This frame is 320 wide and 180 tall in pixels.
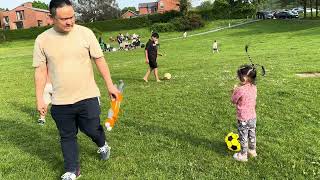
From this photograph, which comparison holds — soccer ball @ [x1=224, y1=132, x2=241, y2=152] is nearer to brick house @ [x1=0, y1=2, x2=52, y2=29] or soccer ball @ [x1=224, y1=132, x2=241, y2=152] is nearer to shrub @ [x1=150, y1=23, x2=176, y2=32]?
shrub @ [x1=150, y1=23, x2=176, y2=32]

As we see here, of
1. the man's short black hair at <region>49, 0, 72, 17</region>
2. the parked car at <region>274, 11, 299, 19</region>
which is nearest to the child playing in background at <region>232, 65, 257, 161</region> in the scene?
the man's short black hair at <region>49, 0, 72, 17</region>

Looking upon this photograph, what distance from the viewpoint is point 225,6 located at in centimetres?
7088

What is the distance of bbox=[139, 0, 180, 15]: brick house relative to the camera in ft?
387

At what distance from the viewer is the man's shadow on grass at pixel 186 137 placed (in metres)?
7.11

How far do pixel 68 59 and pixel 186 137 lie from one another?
298cm

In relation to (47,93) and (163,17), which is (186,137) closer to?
(47,93)

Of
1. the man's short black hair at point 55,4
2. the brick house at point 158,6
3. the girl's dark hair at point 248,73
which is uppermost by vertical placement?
the brick house at point 158,6

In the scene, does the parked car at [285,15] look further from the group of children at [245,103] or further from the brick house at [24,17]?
the group of children at [245,103]

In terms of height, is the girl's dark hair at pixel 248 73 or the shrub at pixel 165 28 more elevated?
the girl's dark hair at pixel 248 73

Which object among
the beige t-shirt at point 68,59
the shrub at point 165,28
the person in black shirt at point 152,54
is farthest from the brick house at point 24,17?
the beige t-shirt at point 68,59

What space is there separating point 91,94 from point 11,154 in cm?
254

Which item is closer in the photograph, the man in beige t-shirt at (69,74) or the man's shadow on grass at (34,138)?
the man in beige t-shirt at (69,74)

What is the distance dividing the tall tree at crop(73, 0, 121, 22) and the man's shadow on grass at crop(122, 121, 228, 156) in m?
93.0

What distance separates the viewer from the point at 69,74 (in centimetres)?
581
